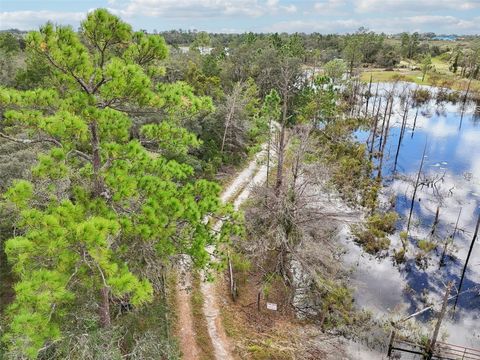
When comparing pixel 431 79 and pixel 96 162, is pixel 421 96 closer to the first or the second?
pixel 431 79

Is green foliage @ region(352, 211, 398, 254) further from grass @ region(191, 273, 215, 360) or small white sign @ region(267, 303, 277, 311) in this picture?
grass @ region(191, 273, 215, 360)

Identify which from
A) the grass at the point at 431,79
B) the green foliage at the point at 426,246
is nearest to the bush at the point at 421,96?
the grass at the point at 431,79

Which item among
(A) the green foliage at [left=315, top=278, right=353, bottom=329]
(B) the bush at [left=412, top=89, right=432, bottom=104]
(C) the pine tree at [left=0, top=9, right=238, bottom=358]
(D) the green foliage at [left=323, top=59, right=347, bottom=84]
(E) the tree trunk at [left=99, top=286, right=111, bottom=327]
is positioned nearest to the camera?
(C) the pine tree at [left=0, top=9, right=238, bottom=358]

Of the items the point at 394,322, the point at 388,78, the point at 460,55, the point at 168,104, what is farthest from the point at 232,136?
the point at 460,55

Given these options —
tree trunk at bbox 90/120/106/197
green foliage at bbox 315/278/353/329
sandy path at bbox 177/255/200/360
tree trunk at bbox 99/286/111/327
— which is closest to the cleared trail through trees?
sandy path at bbox 177/255/200/360

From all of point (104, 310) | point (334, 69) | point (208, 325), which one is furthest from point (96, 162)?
point (334, 69)

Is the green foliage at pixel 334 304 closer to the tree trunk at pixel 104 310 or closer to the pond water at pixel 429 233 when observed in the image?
the pond water at pixel 429 233
